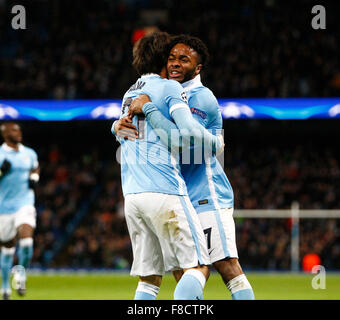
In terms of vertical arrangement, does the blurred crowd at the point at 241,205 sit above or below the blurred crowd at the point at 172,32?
below

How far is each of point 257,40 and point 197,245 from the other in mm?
16722

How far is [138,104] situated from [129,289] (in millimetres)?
6672

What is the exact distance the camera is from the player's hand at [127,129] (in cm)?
483

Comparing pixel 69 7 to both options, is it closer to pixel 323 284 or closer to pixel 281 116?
pixel 281 116

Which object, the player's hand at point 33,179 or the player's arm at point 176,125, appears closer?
the player's arm at point 176,125

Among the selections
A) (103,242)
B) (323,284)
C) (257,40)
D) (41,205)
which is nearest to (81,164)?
(41,205)

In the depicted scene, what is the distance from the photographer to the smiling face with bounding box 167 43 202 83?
5320mm

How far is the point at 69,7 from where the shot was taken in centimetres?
2370

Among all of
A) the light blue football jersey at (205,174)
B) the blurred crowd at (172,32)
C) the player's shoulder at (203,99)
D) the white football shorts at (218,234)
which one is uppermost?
the blurred crowd at (172,32)

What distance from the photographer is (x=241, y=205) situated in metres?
18.5

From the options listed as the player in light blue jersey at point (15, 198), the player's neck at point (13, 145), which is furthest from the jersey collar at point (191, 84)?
the player's neck at point (13, 145)

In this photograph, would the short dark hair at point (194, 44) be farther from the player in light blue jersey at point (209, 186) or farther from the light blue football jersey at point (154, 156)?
the light blue football jersey at point (154, 156)

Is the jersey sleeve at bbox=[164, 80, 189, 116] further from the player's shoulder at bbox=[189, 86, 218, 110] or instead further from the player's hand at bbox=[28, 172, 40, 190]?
the player's hand at bbox=[28, 172, 40, 190]

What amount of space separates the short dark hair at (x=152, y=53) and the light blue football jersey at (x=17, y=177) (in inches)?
217
